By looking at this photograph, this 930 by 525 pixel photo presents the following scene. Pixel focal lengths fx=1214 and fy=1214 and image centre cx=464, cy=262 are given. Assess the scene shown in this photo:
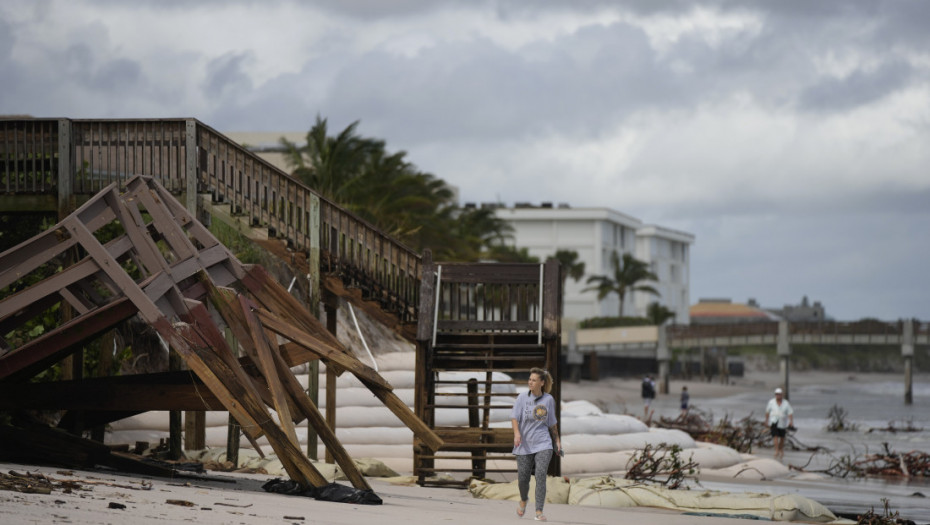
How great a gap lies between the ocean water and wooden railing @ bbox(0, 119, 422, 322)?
228 inches

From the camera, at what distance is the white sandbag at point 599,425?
1884 centimetres

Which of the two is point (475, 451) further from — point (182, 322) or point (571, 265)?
point (571, 265)

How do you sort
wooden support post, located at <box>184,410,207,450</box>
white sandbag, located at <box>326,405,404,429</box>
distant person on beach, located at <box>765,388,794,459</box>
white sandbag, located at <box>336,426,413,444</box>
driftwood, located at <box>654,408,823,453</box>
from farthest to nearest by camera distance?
1. driftwood, located at <box>654,408,823,453</box>
2. distant person on beach, located at <box>765,388,794,459</box>
3. white sandbag, located at <box>326,405,404,429</box>
4. white sandbag, located at <box>336,426,413,444</box>
5. wooden support post, located at <box>184,410,207,450</box>

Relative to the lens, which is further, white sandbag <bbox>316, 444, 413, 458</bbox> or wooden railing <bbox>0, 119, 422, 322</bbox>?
white sandbag <bbox>316, 444, 413, 458</bbox>

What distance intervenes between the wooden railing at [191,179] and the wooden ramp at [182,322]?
298 centimetres

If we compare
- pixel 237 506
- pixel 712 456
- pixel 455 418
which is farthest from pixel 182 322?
pixel 712 456

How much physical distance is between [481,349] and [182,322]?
5632 mm

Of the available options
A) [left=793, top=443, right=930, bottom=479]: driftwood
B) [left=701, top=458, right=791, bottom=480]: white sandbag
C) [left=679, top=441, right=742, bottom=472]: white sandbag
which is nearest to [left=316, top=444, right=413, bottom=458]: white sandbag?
[left=679, top=441, right=742, bottom=472]: white sandbag

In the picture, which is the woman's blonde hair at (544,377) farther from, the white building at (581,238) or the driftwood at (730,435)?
the white building at (581,238)

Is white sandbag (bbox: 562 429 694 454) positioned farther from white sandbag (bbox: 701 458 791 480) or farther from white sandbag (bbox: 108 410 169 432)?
white sandbag (bbox: 108 410 169 432)

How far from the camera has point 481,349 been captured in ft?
51.7

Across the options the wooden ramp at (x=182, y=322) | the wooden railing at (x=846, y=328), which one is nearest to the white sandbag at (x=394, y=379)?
the wooden ramp at (x=182, y=322)

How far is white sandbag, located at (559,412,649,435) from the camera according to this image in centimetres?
1884

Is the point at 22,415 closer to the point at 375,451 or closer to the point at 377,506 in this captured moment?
the point at 377,506
